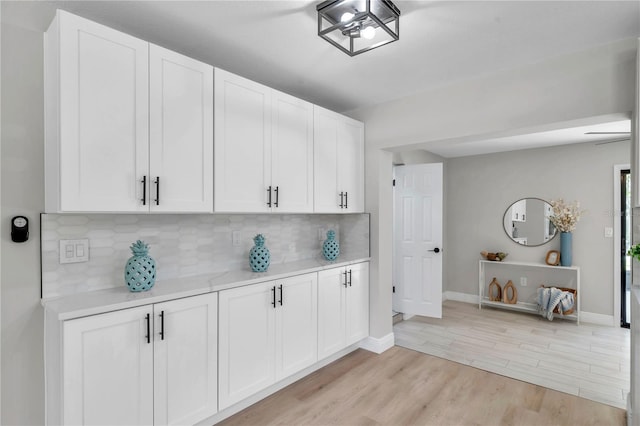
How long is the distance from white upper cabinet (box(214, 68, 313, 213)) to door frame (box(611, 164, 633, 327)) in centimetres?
413

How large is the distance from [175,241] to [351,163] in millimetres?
1818

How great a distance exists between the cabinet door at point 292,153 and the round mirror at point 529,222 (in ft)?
12.3

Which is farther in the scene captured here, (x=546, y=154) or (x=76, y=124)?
(x=546, y=154)

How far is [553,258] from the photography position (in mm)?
4793

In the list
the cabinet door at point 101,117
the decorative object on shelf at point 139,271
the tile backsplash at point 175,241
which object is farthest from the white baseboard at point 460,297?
the cabinet door at point 101,117

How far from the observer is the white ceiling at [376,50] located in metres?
1.87

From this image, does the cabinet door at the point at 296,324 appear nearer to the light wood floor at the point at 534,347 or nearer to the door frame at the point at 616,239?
the light wood floor at the point at 534,347

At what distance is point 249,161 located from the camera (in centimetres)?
245

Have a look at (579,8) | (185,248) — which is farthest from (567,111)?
(185,248)

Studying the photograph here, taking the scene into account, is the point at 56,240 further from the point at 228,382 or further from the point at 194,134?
the point at 228,382

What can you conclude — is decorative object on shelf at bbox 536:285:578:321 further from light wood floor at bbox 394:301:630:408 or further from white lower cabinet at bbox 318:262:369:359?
white lower cabinet at bbox 318:262:369:359

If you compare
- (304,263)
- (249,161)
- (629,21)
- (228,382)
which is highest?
(629,21)

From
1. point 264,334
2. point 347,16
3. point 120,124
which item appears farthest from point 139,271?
point 347,16

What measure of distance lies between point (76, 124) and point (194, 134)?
614mm
